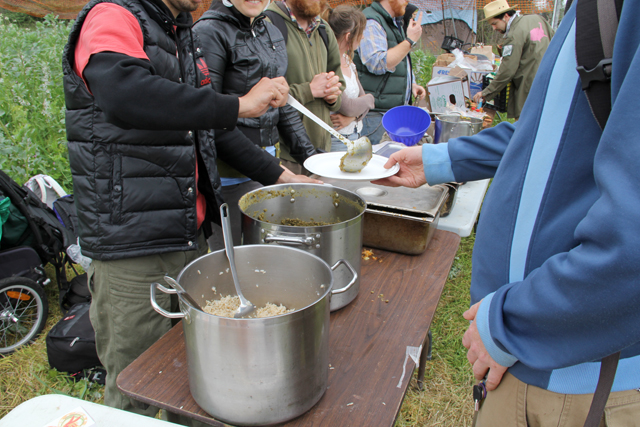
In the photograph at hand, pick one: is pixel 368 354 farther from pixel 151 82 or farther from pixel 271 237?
pixel 151 82

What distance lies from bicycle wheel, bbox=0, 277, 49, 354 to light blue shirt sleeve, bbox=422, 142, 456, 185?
2511 mm

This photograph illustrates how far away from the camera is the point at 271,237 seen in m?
1.14

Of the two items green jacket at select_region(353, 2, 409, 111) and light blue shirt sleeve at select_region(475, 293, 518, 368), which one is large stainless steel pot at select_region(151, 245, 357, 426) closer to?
light blue shirt sleeve at select_region(475, 293, 518, 368)

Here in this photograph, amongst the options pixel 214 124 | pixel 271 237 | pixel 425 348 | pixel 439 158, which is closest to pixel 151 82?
pixel 214 124

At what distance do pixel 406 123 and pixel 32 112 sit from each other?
3.88 meters

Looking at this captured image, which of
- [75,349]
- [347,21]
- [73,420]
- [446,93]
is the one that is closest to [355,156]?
[73,420]

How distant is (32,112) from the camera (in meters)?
4.33

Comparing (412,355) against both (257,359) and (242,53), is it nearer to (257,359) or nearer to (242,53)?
(257,359)

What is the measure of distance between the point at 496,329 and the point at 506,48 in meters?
6.08

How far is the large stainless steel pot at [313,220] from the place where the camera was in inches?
44.6

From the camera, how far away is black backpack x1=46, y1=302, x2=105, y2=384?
2312 millimetres

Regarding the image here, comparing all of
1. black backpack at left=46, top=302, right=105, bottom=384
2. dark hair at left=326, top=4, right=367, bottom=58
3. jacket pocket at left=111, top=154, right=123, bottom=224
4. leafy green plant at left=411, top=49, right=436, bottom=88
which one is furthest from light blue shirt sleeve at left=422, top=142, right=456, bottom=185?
leafy green plant at left=411, top=49, right=436, bottom=88

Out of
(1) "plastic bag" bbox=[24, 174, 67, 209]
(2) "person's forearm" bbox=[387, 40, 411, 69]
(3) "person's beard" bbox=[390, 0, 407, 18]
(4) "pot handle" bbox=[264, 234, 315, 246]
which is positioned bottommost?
(1) "plastic bag" bbox=[24, 174, 67, 209]

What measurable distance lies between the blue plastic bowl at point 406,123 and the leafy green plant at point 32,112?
282cm
